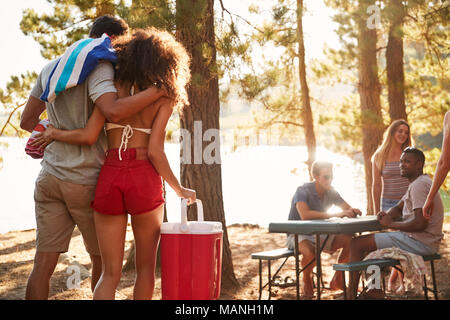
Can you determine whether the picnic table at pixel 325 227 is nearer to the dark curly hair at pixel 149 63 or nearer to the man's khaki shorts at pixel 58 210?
the dark curly hair at pixel 149 63

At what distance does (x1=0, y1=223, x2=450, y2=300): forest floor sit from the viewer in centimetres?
549

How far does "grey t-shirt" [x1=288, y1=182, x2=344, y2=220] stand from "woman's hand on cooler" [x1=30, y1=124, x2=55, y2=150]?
2.81 metres

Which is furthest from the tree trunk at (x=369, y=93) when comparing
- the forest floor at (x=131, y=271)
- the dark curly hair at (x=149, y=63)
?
the dark curly hair at (x=149, y=63)

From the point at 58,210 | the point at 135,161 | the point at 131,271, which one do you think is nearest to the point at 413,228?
the point at 135,161

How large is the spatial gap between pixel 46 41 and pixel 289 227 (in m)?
6.50

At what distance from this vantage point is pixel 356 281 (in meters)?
4.37

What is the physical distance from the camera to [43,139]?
113 inches

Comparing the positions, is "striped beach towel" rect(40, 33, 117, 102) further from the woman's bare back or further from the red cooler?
the red cooler

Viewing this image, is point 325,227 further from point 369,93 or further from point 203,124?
point 369,93

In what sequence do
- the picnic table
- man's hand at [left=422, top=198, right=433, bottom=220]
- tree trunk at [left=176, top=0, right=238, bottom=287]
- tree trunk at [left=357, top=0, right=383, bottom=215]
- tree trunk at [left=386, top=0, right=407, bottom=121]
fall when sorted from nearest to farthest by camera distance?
man's hand at [left=422, top=198, right=433, bottom=220], the picnic table, tree trunk at [left=176, top=0, right=238, bottom=287], tree trunk at [left=386, top=0, right=407, bottom=121], tree trunk at [left=357, top=0, right=383, bottom=215]

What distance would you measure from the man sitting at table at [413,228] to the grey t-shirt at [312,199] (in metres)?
0.73

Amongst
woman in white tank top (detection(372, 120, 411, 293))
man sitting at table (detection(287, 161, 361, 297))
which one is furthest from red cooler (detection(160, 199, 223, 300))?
woman in white tank top (detection(372, 120, 411, 293))

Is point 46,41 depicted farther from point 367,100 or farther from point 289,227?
point 289,227

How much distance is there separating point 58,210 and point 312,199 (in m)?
2.87
